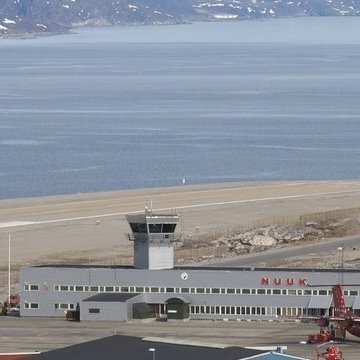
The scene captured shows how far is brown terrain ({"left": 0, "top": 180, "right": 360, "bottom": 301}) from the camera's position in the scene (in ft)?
341

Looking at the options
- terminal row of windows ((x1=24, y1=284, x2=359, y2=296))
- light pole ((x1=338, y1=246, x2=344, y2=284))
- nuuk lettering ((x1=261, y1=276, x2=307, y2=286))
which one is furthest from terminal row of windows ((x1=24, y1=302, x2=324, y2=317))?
light pole ((x1=338, y1=246, x2=344, y2=284))

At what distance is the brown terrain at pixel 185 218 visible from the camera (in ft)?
341

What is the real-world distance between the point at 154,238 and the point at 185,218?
4140 cm

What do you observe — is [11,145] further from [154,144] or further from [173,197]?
[173,197]

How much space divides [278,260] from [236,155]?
261ft

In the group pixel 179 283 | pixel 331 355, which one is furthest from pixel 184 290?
pixel 331 355

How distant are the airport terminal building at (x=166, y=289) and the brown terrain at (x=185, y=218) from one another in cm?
824

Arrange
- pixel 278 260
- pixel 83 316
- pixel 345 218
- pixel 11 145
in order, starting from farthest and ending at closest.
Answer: pixel 11 145 < pixel 345 218 < pixel 278 260 < pixel 83 316

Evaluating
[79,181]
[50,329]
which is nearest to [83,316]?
[50,329]

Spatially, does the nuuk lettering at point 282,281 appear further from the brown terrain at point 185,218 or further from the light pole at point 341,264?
the brown terrain at point 185,218

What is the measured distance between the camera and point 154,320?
7900cm

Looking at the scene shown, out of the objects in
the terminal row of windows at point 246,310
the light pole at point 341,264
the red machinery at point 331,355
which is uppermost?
the light pole at point 341,264

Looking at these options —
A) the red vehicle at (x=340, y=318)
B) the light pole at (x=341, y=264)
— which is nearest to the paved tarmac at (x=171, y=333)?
the red vehicle at (x=340, y=318)

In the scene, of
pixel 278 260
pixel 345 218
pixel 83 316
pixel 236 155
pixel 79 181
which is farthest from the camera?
pixel 236 155
